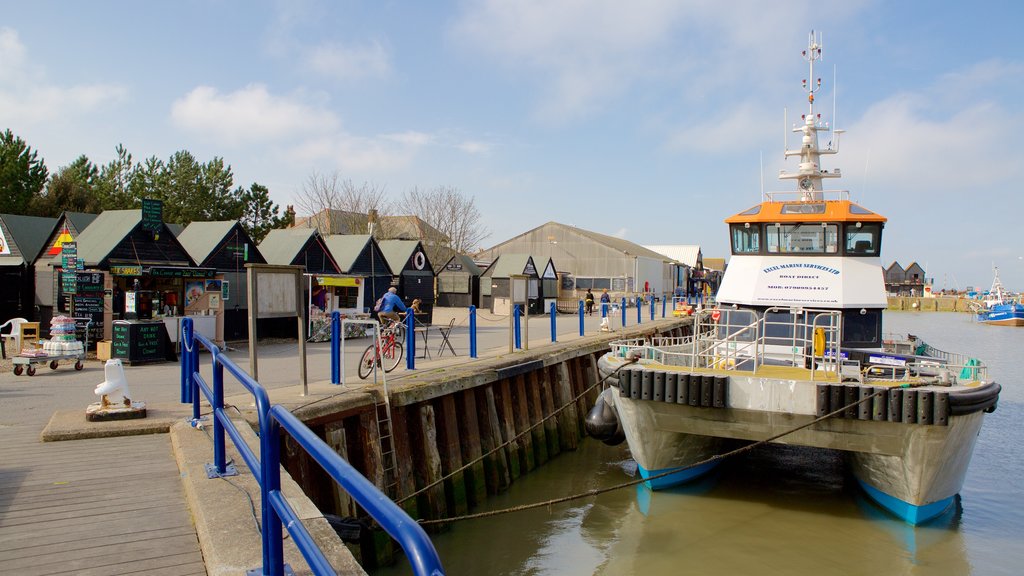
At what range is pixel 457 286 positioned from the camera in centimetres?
3672

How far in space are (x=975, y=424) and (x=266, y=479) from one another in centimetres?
945

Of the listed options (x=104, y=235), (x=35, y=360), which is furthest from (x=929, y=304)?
(x=35, y=360)

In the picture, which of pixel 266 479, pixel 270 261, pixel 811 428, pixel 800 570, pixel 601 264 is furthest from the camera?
pixel 601 264

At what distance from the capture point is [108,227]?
16391 mm

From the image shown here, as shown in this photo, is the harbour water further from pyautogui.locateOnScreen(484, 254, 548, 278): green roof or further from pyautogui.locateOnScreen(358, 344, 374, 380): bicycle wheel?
pyautogui.locateOnScreen(484, 254, 548, 278): green roof

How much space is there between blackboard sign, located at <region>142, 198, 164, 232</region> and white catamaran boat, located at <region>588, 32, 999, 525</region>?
36.9 ft

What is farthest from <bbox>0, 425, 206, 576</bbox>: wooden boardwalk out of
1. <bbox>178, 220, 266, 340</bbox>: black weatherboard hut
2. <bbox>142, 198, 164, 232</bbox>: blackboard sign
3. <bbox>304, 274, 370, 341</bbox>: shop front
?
<bbox>304, 274, 370, 341</bbox>: shop front

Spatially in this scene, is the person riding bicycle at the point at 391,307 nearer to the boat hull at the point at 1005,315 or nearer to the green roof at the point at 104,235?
the green roof at the point at 104,235

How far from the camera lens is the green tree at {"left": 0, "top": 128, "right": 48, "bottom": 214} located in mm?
30031

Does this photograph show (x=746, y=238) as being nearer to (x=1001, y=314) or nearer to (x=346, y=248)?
(x=346, y=248)

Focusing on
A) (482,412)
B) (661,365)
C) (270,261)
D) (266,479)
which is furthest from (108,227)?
(266,479)

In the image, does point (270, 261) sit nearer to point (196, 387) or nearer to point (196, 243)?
point (196, 243)

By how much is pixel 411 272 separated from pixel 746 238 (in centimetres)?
1579

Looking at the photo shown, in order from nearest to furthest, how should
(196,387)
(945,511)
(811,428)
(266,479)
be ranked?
(266,479)
(196,387)
(811,428)
(945,511)
